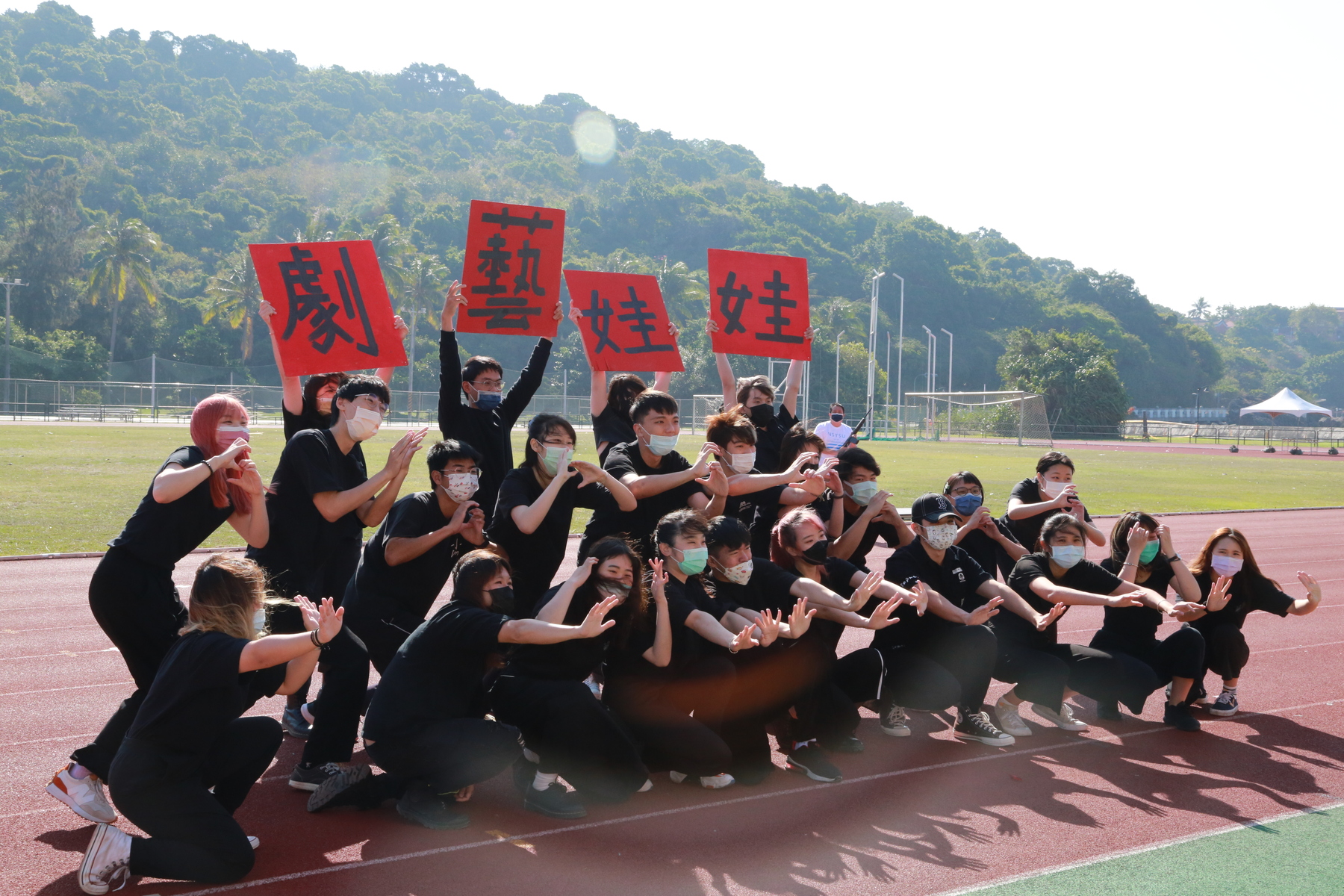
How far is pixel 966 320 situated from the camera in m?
126

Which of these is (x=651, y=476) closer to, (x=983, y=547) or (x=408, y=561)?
(x=408, y=561)

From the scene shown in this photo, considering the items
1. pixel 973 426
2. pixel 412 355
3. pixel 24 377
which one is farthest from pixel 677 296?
pixel 24 377

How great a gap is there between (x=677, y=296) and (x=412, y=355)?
71.3ft

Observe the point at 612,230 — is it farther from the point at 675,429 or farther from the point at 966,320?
the point at 675,429

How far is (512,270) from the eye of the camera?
7.80 metres

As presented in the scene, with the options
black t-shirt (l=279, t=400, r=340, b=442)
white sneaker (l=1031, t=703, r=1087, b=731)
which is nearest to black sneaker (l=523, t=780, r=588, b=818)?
black t-shirt (l=279, t=400, r=340, b=442)

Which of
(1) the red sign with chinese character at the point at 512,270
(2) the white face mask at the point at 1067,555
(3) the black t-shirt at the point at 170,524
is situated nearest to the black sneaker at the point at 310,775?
(3) the black t-shirt at the point at 170,524

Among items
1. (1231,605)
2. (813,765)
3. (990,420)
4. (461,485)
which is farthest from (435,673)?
(990,420)

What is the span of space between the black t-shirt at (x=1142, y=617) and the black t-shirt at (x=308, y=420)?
15.9ft

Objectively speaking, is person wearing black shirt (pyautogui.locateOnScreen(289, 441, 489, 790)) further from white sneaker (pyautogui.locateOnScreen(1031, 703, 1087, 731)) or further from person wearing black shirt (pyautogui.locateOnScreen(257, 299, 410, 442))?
white sneaker (pyautogui.locateOnScreen(1031, 703, 1087, 731))

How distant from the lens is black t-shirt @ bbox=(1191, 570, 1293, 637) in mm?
6996

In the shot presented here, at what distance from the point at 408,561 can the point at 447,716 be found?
890mm

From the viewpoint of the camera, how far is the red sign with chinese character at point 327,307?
6.59m

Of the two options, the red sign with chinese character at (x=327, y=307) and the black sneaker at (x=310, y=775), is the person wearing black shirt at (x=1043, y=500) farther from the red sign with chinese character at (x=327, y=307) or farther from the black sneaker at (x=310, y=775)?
the black sneaker at (x=310, y=775)
